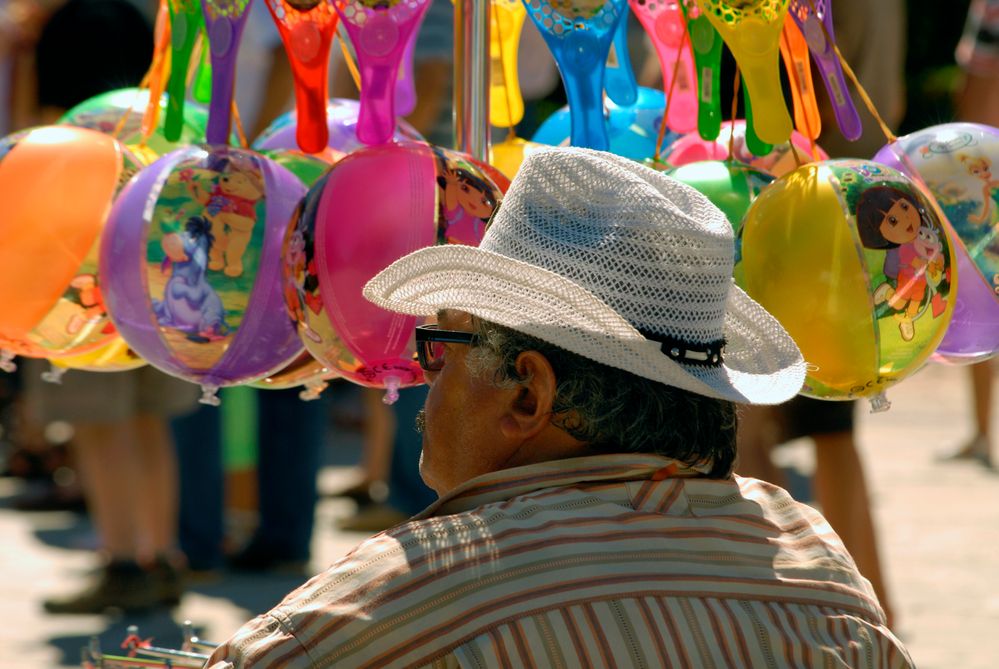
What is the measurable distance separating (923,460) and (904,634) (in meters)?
2.42

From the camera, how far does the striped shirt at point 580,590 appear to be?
1241mm

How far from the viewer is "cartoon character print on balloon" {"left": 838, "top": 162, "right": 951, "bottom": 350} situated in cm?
167

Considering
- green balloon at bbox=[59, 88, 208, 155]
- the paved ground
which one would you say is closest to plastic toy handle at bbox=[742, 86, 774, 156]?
green balloon at bbox=[59, 88, 208, 155]

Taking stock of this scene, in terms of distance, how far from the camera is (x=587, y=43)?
1806mm

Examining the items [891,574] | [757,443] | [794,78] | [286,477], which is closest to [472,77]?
[794,78]

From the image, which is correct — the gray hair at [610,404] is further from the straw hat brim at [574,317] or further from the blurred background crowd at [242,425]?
the blurred background crowd at [242,425]

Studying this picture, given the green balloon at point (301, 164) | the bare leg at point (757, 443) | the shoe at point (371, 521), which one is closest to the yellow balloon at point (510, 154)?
the green balloon at point (301, 164)

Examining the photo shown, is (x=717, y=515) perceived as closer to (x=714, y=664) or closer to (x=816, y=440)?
(x=714, y=664)

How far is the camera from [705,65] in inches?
70.7

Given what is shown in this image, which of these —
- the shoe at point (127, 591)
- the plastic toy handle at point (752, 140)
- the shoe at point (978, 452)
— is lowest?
the shoe at point (978, 452)

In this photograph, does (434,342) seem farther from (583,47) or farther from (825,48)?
(825,48)

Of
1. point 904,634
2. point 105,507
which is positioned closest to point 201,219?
point 105,507

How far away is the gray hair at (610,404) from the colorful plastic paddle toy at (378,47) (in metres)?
0.45

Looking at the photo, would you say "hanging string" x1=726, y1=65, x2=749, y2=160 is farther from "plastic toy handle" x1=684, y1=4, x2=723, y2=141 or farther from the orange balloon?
the orange balloon
